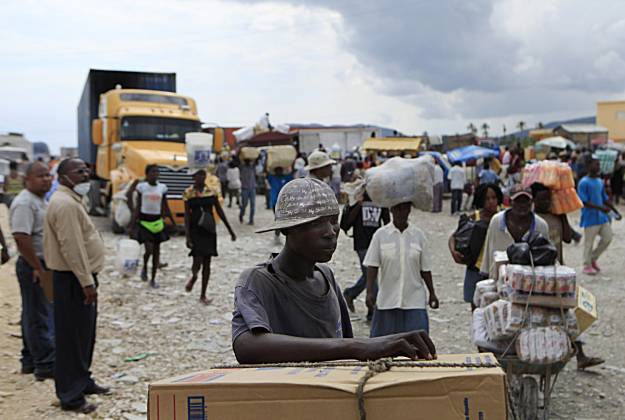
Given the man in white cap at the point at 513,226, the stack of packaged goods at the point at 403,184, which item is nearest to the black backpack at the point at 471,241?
the man in white cap at the point at 513,226

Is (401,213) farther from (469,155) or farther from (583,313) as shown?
(469,155)

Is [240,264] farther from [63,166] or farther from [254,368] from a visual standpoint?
[254,368]

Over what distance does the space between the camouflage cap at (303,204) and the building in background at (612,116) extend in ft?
171

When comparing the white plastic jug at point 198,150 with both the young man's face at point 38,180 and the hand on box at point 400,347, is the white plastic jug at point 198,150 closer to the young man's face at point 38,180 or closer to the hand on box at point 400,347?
the young man's face at point 38,180

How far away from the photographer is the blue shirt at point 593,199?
9.73m

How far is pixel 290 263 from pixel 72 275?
3.09 m

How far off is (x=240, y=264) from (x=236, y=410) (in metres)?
9.97

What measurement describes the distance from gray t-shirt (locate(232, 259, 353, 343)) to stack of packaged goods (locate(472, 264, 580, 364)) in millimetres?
2209

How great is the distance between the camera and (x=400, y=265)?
526 centimetres

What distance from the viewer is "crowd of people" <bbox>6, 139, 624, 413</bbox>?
7.08ft

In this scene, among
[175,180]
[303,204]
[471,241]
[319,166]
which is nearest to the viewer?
[303,204]

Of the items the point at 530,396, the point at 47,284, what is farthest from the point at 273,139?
the point at 530,396

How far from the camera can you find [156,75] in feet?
61.7

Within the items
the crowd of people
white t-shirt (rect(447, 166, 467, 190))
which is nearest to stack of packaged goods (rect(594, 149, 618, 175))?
white t-shirt (rect(447, 166, 467, 190))
